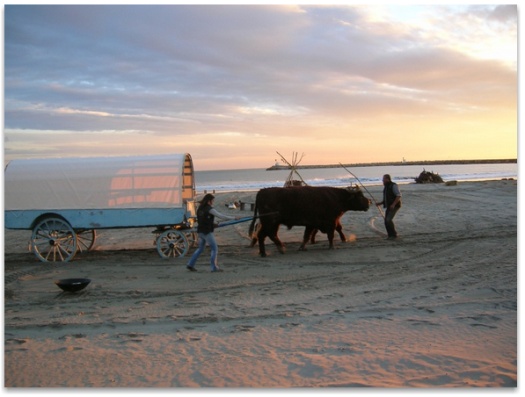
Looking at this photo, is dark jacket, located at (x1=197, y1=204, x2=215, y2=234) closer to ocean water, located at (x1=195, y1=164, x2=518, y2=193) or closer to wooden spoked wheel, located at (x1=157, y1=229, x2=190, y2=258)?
wooden spoked wheel, located at (x1=157, y1=229, x2=190, y2=258)

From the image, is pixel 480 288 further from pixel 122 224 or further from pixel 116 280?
pixel 122 224

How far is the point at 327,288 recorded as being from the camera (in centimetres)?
897

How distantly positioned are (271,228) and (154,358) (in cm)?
732

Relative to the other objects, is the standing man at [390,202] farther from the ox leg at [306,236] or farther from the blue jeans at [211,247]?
the blue jeans at [211,247]

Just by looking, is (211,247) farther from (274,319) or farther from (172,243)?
(274,319)

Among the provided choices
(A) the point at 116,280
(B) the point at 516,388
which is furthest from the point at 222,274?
(B) the point at 516,388

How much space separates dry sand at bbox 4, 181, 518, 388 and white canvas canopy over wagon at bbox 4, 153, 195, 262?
818mm

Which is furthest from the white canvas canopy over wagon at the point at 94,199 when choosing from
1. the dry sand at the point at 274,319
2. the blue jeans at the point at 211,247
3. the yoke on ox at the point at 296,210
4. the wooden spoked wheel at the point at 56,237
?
the yoke on ox at the point at 296,210

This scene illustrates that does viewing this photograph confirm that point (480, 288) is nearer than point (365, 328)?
No

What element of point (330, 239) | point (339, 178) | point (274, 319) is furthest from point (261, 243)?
point (339, 178)

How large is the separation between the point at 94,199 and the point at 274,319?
6901 mm

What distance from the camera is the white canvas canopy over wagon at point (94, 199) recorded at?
12.2 meters

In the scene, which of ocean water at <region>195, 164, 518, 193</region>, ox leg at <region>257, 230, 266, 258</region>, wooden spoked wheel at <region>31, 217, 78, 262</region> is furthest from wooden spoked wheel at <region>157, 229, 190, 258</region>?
ocean water at <region>195, 164, 518, 193</region>

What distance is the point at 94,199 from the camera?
12.3m
